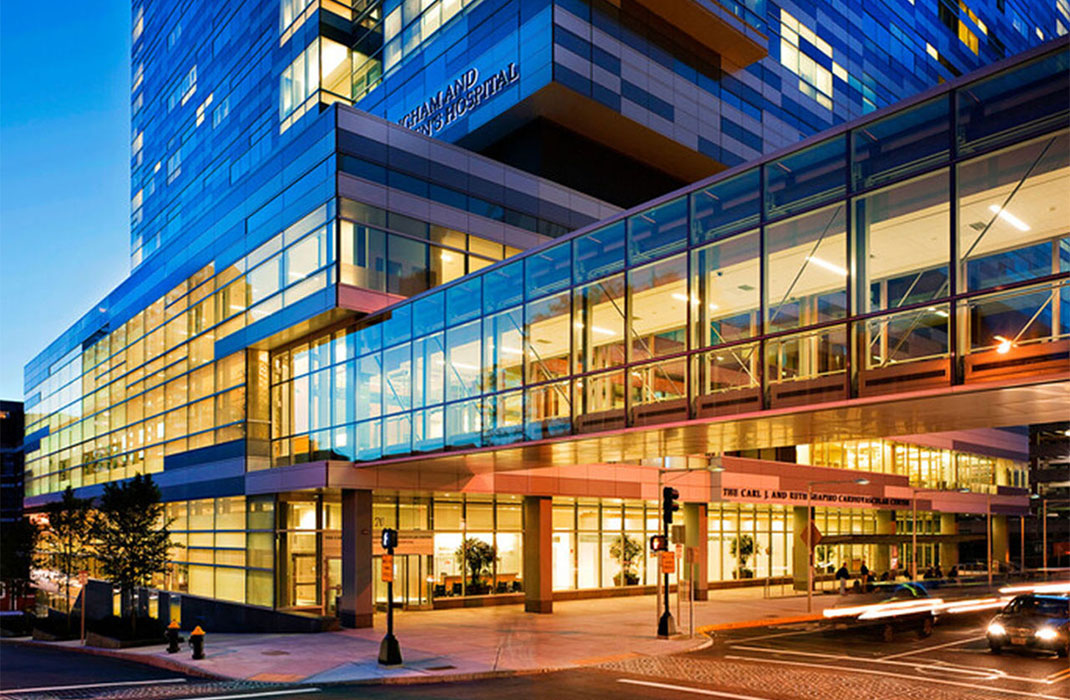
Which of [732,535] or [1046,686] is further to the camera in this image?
[732,535]

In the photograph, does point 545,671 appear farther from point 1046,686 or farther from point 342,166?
point 342,166

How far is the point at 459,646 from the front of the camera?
26984 mm

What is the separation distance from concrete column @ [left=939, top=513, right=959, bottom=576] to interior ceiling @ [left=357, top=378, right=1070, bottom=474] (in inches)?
1938

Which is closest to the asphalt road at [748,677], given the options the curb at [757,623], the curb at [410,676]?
the curb at [410,676]

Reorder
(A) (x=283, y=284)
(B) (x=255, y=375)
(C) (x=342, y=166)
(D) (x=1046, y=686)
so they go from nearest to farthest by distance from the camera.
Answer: (D) (x=1046, y=686), (C) (x=342, y=166), (A) (x=283, y=284), (B) (x=255, y=375)

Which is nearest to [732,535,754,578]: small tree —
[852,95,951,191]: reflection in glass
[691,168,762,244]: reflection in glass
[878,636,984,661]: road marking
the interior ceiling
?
[878,636,984,661]: road marking

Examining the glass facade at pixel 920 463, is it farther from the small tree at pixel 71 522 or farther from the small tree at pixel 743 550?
the small tree at pixel 71 522

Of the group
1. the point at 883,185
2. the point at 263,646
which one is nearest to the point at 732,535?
the point at 263,646

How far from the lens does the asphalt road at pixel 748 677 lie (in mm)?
19578

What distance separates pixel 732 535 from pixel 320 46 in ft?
106

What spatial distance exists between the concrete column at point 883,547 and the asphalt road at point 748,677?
35820 millimetres

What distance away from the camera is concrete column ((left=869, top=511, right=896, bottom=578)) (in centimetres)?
6362

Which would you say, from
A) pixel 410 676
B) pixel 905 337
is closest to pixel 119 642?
pixel 410 676

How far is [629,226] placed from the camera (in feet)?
74.3
